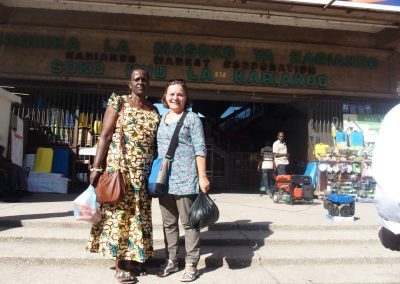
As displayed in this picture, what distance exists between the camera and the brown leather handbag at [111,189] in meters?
3.28

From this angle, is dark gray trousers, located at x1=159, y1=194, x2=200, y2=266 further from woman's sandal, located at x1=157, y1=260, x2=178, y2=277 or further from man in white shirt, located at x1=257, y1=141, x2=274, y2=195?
man in white shirt, located at x1=257, y1=141, x2=274, y2=195

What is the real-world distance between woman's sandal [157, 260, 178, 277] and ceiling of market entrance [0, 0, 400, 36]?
18.7ft

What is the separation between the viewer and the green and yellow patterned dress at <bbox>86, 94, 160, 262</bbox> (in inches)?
136

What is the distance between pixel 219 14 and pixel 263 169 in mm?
4164

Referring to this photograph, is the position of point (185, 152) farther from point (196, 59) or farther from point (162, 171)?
point (196, 59)

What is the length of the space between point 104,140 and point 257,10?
599 cm

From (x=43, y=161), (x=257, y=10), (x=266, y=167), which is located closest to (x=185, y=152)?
(x=257, y=10)

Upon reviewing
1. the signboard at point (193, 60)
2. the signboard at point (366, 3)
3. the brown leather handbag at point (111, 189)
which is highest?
the signboard at point (366, 3)

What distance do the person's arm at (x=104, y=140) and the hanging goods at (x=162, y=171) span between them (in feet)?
1.60

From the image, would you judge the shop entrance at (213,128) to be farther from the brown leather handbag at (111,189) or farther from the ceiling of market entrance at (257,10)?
the brown leather handbag at (111,189)

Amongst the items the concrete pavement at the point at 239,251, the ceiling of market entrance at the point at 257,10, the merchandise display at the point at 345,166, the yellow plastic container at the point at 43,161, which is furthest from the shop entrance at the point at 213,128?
the concrete pavement at the point at 239,251

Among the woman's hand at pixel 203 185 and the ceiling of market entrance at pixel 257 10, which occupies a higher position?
the ceiling of market entrance at pixel 257 10

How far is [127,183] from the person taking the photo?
350 centimetres

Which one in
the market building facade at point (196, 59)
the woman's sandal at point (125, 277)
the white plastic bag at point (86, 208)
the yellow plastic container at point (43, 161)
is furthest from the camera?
the market building facade at point (196, 59)
